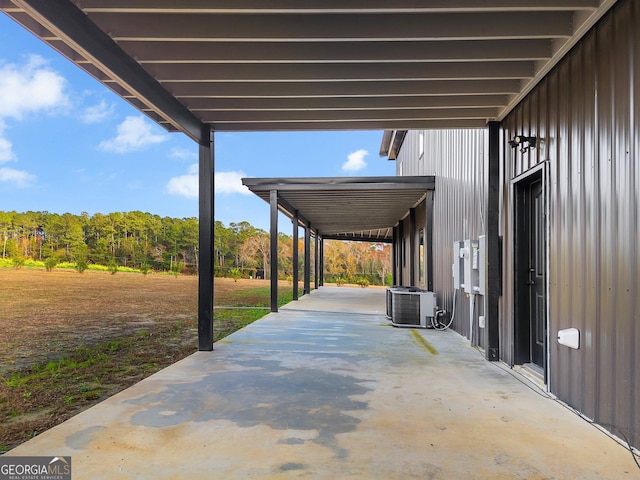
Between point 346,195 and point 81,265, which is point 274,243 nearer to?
point 346,195

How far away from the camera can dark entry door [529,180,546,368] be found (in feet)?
14.8

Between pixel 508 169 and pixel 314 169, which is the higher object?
pixel 314 169

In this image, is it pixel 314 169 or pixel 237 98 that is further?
pixel 314 169

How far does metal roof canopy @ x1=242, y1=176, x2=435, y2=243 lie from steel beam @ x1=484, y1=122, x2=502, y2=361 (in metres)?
3.73

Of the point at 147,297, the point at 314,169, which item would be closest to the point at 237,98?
the point at 147,297

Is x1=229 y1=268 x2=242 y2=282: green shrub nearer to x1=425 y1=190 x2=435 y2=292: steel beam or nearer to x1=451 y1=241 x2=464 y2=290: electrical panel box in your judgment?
x1=425 y1=190 x2=435 y2=292: steel beam

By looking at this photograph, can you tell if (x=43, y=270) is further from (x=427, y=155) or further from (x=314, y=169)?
(x=314, y=169)

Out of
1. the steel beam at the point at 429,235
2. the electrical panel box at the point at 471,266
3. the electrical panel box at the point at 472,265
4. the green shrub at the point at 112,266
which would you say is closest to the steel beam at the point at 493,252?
the electrical panel box at the point at 472,265

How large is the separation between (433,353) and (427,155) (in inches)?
228

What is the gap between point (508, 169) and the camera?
16.3 ft

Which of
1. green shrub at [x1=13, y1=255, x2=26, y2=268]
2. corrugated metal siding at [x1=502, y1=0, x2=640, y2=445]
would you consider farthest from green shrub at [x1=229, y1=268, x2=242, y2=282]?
corrugated metal siding at [x1=502, y1=0, x2=640, y2=445]
